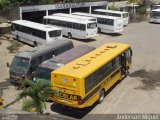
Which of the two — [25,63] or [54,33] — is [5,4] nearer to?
[54,33]

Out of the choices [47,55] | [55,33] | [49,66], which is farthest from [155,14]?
[49,66]

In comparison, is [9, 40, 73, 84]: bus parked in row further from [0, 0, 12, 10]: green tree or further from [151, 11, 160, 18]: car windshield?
[151, 11, 160, 18]: car windshield

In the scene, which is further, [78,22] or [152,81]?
[78,22]

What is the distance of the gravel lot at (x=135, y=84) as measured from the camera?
20.2 m

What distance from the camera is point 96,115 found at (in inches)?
756

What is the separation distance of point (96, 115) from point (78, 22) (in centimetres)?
2100

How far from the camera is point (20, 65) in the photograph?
78.3 ft

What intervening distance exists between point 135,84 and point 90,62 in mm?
5776

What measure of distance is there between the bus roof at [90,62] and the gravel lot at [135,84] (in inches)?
108

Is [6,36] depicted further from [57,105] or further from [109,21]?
[57,105]

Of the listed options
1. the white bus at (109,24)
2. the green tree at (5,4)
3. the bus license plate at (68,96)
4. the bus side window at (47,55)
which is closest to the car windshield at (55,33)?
the bus side window at (47,55)

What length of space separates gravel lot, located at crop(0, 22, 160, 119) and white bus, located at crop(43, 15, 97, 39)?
103 centimetres

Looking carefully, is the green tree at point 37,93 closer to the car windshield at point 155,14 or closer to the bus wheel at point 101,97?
the bus wheel at point 101,97

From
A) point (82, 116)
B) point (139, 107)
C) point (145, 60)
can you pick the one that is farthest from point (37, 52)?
point (145, 60)
